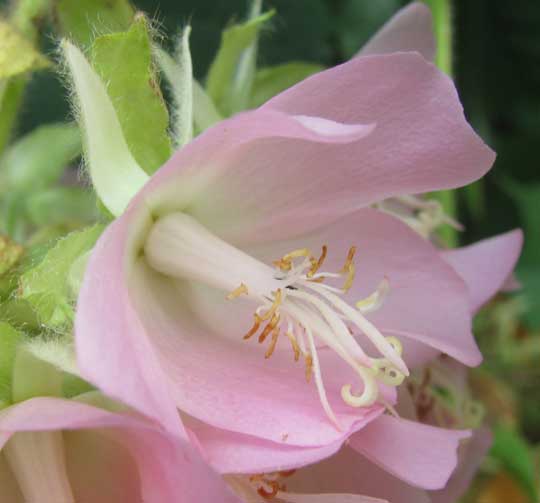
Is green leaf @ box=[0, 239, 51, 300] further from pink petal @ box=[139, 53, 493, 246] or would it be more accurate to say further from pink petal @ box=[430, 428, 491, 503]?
pink petal @ box=[430, 428, 491, 503]

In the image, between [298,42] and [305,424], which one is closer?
[305,424]

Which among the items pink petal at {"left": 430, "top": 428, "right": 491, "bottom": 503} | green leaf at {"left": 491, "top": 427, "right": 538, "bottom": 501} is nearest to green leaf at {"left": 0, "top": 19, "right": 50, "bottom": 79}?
pink petal at {"left": 430, "top": 428, "right": 491, "bottom": 503}

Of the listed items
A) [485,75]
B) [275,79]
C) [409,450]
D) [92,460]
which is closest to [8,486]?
[92,460]

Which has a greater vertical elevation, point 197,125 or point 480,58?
point 197,125

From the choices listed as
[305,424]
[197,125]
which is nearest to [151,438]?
[305,424]

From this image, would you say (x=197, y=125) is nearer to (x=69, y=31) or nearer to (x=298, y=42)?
(x=69, y=31)

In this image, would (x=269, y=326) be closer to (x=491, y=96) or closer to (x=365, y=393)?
(x=365, y=393)

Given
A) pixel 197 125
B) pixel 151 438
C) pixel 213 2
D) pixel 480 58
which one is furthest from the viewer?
pixel 480 58
